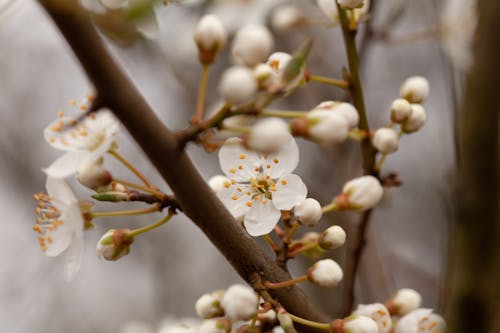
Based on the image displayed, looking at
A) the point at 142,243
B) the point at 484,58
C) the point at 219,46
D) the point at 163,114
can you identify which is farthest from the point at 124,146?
the point at 484,58

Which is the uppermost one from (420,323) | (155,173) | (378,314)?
(378,314)

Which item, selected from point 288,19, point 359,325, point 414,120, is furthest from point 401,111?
point 288,19

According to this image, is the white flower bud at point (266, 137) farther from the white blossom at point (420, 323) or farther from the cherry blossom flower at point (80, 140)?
the white blossom at point (420, 323)

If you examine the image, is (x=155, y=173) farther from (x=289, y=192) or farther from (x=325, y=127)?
(x=325, y=127)

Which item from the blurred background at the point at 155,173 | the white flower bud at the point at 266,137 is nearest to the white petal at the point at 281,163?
the white flower bud at the point at 266,137

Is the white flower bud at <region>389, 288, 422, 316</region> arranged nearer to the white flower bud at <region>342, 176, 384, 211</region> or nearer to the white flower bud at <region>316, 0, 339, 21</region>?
the white flower bud at <region>342, 176, 384, 211</region>

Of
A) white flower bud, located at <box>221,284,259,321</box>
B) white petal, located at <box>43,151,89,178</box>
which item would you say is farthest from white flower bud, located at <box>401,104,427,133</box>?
white petal, located at <box>43,151,89,178</box>
